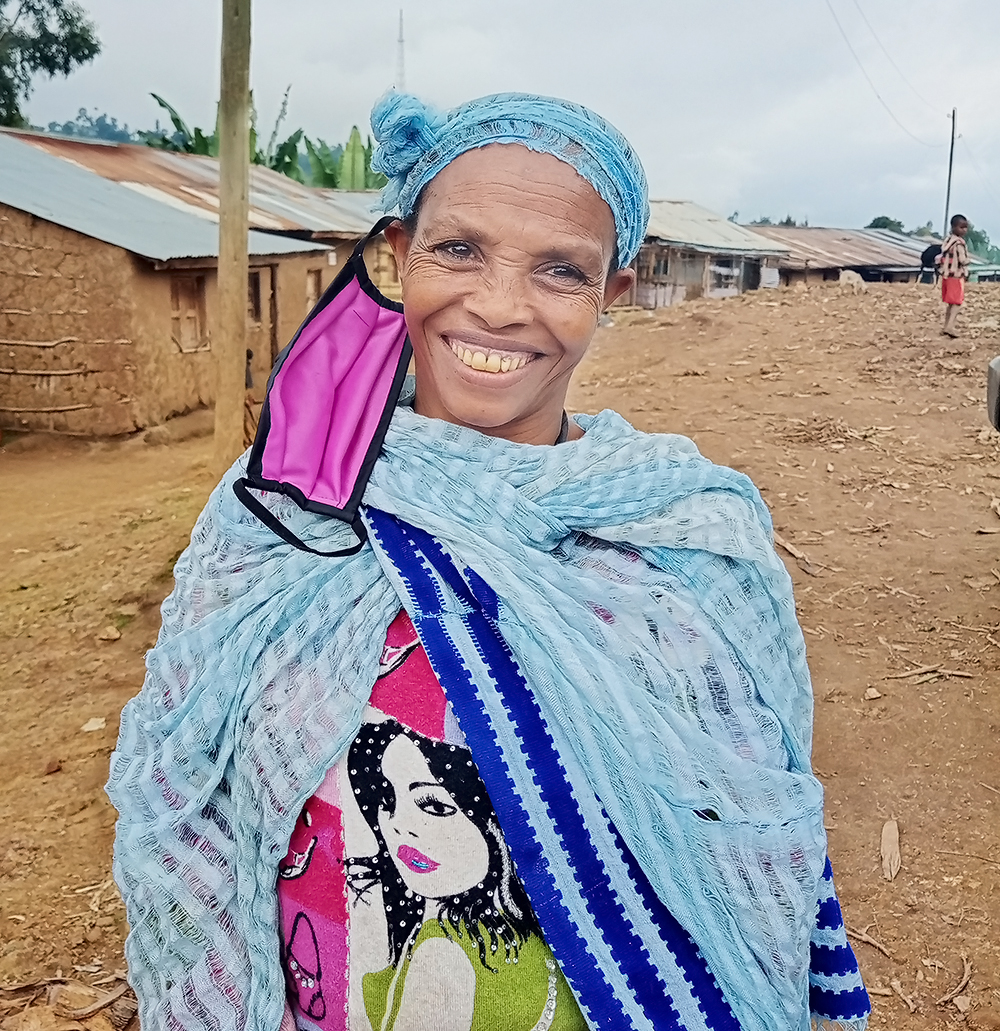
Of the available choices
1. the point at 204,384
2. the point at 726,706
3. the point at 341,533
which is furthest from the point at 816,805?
the point at 204,384

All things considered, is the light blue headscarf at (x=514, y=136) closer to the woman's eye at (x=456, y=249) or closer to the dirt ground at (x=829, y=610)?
the woman's eye at (x=456, y=249)

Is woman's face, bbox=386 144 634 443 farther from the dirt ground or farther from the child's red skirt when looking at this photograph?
the child's red skirt

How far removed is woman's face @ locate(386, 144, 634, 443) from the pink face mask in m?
0.10

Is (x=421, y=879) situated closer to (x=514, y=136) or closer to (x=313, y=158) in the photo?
(x=514, y=136)

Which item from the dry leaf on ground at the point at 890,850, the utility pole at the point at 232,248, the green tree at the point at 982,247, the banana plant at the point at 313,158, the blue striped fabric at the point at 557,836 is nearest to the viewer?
the blue striped fabric at the point at 557,836

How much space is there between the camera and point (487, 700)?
114cm

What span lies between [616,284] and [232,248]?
260 inches

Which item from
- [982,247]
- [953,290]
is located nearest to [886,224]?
[982,247]

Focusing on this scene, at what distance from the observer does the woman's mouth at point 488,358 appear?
1253 millimetres

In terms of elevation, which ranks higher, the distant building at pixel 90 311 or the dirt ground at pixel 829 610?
the distant building at pixel 90 311

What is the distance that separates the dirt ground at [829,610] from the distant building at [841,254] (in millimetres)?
12197

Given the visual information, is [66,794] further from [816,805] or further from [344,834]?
[816,805]

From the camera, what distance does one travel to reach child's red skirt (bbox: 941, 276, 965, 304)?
10383 millimetres

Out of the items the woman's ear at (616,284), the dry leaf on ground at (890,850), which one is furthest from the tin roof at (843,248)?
the woman's ear at (616,284)
